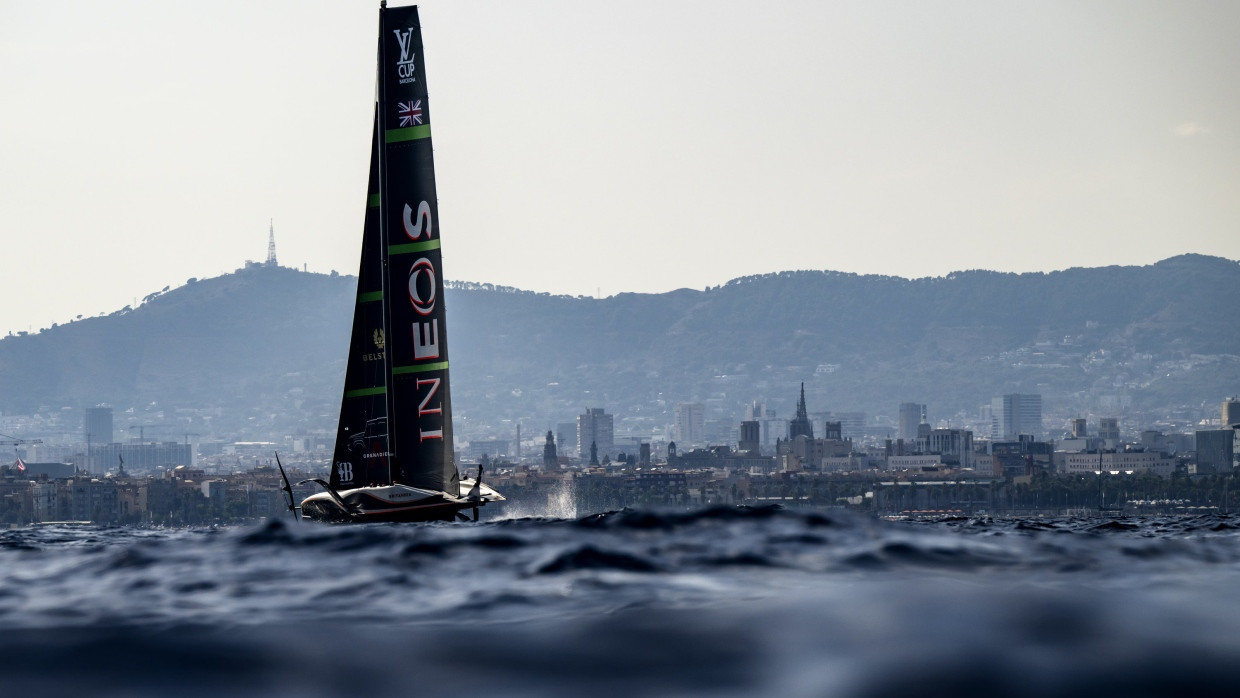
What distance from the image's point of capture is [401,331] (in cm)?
2984

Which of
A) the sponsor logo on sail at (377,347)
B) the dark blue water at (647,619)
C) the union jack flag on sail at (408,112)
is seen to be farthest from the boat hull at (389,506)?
the dark blue water at (647,619)

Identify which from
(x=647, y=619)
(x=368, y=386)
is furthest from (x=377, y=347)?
(x=647, y=619)

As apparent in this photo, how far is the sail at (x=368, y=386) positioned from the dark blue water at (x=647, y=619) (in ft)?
63.8

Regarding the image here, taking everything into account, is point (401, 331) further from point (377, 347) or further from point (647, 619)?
point (647, 619)

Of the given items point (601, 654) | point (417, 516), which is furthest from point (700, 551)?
point (417, 516)

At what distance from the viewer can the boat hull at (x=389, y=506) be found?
94.1ft

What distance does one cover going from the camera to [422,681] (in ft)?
18.2

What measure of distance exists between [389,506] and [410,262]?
460 centimetres

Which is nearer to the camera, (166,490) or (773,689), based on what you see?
(773,689)

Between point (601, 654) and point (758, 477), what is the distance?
192 metres

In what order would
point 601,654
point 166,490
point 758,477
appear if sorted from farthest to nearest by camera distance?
point 758,477
point 166,490
point 601,654

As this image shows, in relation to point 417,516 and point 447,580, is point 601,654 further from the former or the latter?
point 417,516

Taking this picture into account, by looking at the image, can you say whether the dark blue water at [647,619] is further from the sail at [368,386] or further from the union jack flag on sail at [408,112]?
the sail at [368,386]

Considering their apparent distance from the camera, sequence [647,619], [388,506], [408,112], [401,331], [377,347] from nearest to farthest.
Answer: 1. [647,619]
2. [388,506]
3. [408,112]
4. [401,331]
5. [377,347]
